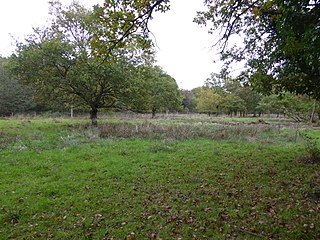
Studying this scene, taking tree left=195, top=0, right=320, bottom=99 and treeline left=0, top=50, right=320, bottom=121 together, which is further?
treeline left=0, top=50, right=320, bottom=121

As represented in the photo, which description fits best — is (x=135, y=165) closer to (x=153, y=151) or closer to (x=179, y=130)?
(x=153, y=151)

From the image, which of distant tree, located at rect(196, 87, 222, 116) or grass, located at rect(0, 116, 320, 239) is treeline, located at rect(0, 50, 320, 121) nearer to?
distant tree, located at rect(196, 87, 222, 116)

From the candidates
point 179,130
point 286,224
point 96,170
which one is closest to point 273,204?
point 286,224

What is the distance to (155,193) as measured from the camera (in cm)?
628

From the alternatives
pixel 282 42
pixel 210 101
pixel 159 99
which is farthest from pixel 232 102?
pixel 282 42

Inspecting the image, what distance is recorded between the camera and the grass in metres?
4.54

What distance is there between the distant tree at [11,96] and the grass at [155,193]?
118 feet

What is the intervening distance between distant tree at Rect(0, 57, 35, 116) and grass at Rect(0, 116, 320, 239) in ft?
118

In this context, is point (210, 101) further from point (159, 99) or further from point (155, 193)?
point (155, 193)

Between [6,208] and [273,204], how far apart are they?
251 inches

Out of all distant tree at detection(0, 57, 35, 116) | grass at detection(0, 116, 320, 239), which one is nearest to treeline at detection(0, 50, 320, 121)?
distant tree at detection(0, 57, 35, 116)

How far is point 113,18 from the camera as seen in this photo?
6.47 metres

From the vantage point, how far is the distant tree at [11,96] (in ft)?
133

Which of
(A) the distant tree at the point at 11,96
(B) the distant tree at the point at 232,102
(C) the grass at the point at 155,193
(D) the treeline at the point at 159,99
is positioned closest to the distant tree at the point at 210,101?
(D) the treeline at the point at 159,99
